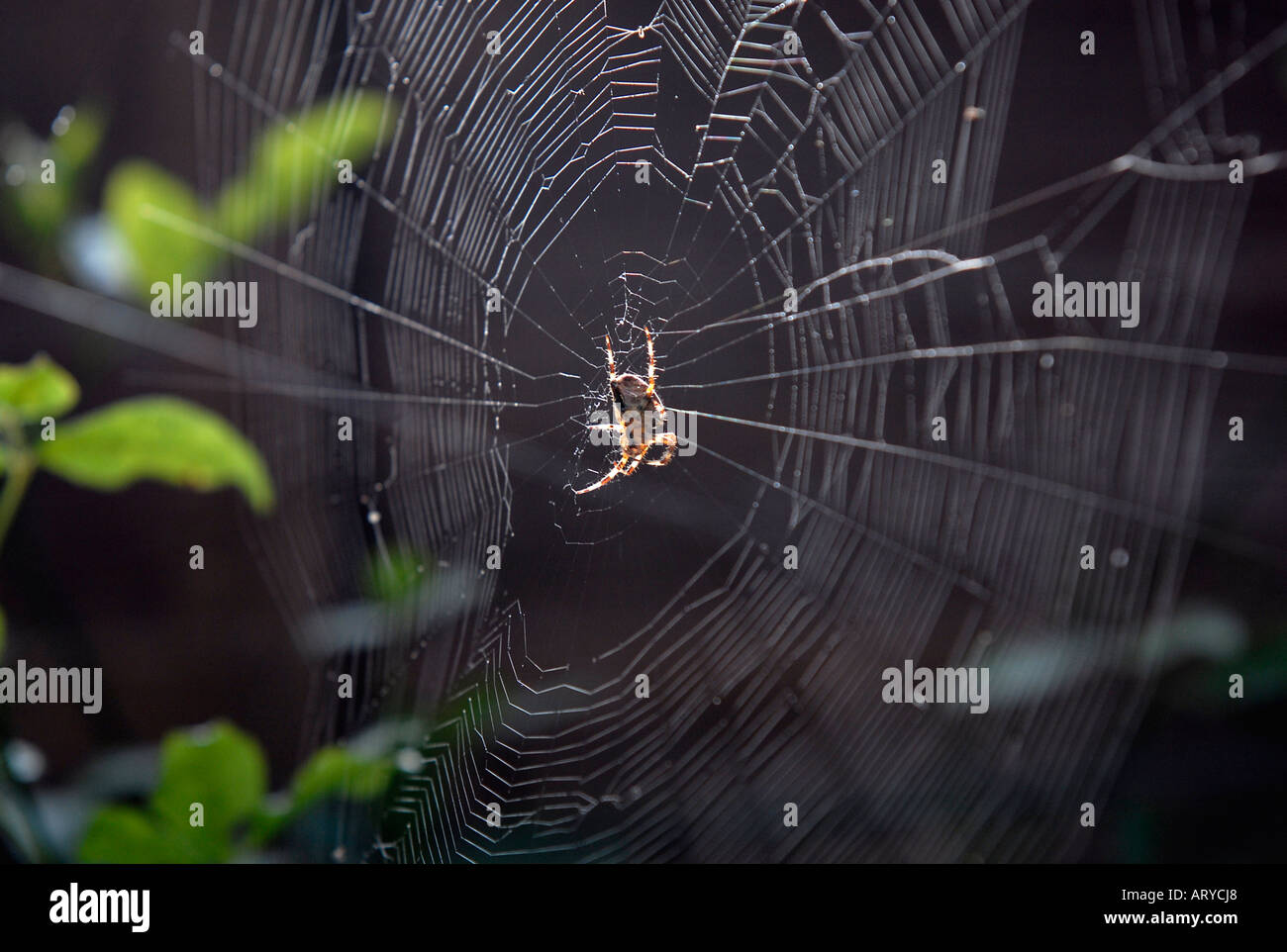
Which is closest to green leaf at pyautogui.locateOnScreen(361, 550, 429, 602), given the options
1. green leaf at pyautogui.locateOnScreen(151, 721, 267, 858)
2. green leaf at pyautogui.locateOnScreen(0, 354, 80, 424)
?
green leaf at pyautogui.locateOnScreen(151, 721, 267, 858)

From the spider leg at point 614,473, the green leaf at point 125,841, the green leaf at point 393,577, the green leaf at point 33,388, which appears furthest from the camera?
the spider leg at point 614,473

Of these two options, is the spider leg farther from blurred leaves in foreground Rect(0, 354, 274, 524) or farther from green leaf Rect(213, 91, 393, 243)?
blurred leaves in foreground Rect(0, 354, 274, 524)

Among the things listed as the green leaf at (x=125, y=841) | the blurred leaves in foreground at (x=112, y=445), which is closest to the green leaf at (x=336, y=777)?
the green leaf at (x=125, y=841)

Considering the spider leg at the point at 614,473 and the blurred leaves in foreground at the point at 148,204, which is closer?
the blurred leaves in foreground at the point at 148,204

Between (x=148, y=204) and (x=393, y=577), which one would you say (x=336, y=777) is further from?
(x=148, y=204)

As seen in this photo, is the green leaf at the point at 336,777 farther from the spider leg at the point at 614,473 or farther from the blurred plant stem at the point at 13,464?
the spider leg at the point at 614,473
